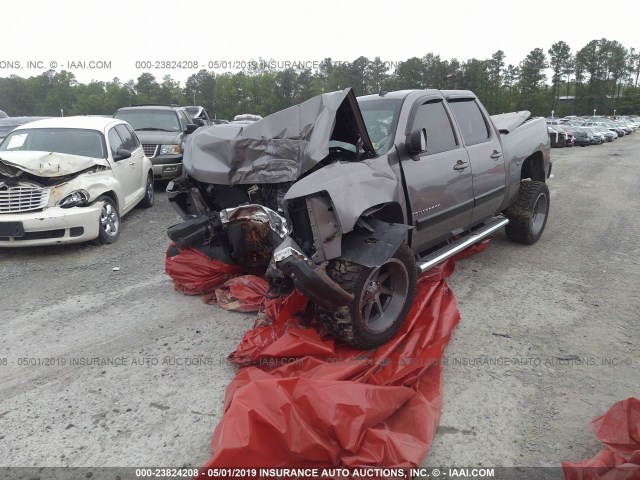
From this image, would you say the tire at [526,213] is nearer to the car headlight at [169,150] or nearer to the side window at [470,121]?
the side window at [470,121]

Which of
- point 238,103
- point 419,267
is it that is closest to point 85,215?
point 419,267

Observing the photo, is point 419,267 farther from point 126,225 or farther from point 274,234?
point 126,225

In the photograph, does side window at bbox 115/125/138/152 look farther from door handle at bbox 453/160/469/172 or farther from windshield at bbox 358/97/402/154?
door handle at bbox 453/160/469/172

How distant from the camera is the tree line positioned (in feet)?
180

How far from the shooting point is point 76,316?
14.0ft

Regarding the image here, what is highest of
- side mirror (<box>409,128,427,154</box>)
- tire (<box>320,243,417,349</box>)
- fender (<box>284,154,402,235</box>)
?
side mirror (<box>409,128,427,154</box>)

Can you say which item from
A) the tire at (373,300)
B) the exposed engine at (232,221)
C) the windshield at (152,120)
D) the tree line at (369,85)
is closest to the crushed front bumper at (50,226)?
the exposed engine at (232,221)

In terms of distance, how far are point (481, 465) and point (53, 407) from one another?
8.52ft

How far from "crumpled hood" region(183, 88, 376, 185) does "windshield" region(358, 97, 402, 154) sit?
0.95 ft

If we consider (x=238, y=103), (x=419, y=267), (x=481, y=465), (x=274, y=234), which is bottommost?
(x=481, y=465)

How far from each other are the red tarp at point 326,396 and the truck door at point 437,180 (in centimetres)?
85

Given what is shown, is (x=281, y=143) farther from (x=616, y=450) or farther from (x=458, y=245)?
(x=616, y=450)

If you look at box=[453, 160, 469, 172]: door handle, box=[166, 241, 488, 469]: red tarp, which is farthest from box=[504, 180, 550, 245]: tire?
box=[166, 241, 488, 469]: red tarp

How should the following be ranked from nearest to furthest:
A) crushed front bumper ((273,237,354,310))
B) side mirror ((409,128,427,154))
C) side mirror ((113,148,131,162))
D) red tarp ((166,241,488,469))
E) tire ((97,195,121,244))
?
1. red tarp ((166,241,488,469))
2. crushed front bumper ((273,237,354,310))
3. side mirror ((409,128,427,154))
4. tire ((97,195,121,244))
5. side mirror ((113,148,131,162))
